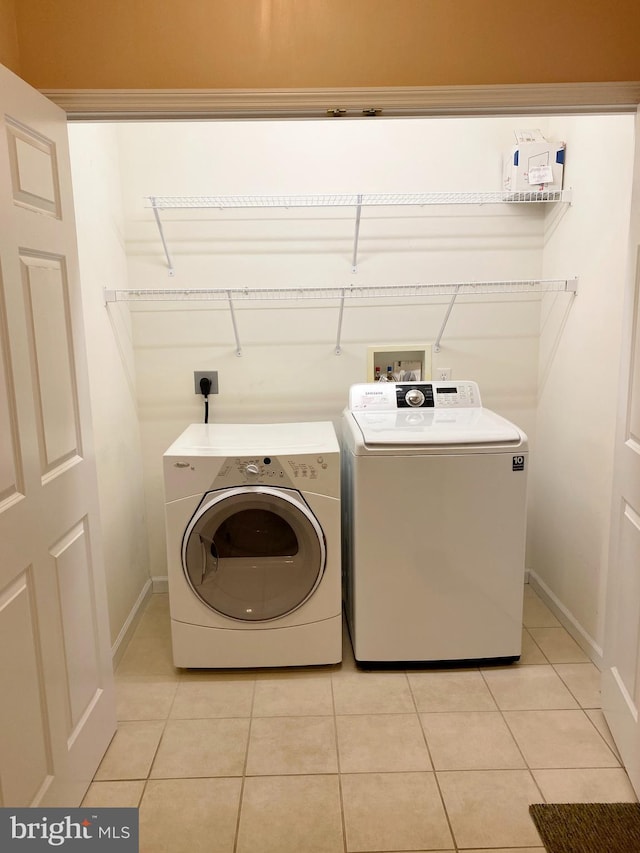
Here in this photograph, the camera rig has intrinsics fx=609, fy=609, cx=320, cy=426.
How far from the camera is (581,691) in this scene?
7.52 ft

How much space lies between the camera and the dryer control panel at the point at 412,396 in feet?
8.96

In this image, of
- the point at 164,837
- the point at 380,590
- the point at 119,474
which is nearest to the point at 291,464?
the point at 380,590

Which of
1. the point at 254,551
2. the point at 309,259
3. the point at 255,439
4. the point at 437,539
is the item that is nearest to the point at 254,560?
the point at 254,551

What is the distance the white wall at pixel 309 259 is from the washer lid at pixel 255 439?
0.27 meters

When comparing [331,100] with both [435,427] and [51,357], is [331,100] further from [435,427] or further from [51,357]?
[435,427]

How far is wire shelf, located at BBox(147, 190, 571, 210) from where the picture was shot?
2.65 m

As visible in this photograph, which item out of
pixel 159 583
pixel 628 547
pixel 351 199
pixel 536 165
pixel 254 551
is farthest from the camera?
pixel 159 583

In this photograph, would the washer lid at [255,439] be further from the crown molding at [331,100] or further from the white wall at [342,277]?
the crown molding at [331,100]

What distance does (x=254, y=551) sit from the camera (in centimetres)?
239

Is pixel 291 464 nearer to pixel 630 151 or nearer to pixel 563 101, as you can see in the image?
pixel 563 101

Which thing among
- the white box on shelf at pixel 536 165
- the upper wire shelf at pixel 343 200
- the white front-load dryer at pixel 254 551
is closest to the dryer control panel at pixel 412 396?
the white front-load dryer at pixel 254 551

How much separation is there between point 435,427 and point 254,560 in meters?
0.88

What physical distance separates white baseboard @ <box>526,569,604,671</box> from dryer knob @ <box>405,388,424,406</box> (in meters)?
1.14

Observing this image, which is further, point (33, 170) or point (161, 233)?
point (161, 233)
